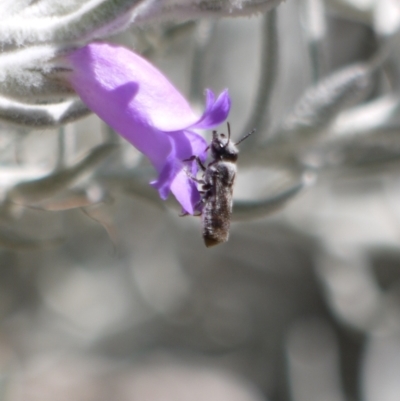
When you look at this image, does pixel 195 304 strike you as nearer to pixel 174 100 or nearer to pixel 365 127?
pixel 365 127

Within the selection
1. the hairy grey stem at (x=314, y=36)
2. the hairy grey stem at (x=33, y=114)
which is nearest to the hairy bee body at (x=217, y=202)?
the hairy grey stem at (x=33, y=114)

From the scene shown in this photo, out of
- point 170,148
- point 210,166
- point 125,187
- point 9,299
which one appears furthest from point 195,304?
point 170,148

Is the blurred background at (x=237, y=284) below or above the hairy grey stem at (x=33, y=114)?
above

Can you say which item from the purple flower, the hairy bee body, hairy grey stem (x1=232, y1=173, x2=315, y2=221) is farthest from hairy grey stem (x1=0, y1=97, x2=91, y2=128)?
hairy grey stem (x1=232, y1=173, x2=315, y2=221)

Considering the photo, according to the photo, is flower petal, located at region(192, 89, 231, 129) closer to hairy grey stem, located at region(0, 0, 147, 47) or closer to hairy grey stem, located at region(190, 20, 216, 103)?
hairy grey stem, located at region(0, 0, 147, 47)

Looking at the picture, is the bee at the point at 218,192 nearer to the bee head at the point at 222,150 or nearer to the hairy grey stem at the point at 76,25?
the bee head at the point at 222,150

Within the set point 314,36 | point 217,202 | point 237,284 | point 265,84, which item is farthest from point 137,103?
point 237,284
